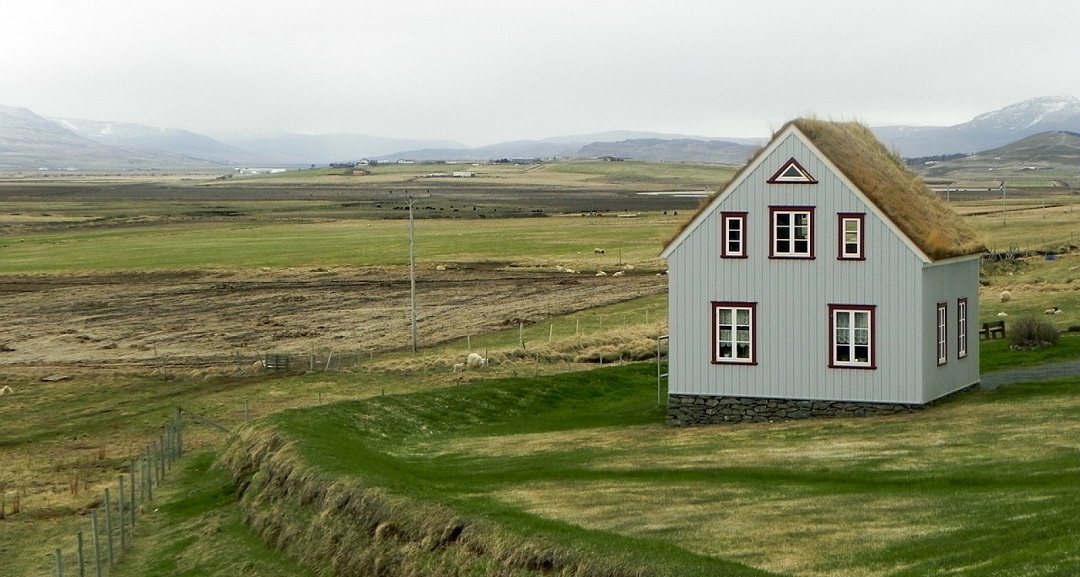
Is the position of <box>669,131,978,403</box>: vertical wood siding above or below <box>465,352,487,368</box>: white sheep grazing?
above

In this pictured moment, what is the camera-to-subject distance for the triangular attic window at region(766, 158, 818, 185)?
137 feet

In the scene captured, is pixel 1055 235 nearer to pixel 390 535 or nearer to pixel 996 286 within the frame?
pixel 996 286

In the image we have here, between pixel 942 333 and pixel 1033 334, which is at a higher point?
pixel 942 333

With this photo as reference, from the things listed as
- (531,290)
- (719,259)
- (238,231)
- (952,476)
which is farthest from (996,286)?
(238,231)

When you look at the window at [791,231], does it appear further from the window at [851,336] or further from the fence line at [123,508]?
the fence line at [123,508]

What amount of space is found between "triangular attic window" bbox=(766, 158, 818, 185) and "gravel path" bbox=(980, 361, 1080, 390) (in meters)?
9.37

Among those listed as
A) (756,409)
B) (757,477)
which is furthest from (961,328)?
(757,477)

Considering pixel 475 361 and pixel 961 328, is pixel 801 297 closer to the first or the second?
pixel 961 328

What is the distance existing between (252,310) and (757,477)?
5892cm

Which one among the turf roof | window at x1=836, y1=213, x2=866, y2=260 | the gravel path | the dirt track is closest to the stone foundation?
window at x1=836, y1=213, x2=866, y2=260

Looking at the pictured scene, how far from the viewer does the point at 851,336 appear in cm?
4109

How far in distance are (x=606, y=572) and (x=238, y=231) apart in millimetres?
136692

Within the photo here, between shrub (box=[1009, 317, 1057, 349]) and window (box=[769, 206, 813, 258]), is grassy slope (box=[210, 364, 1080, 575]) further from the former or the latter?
shrub (box=[1009, 317, 1057, 349])

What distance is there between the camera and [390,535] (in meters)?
28.1
